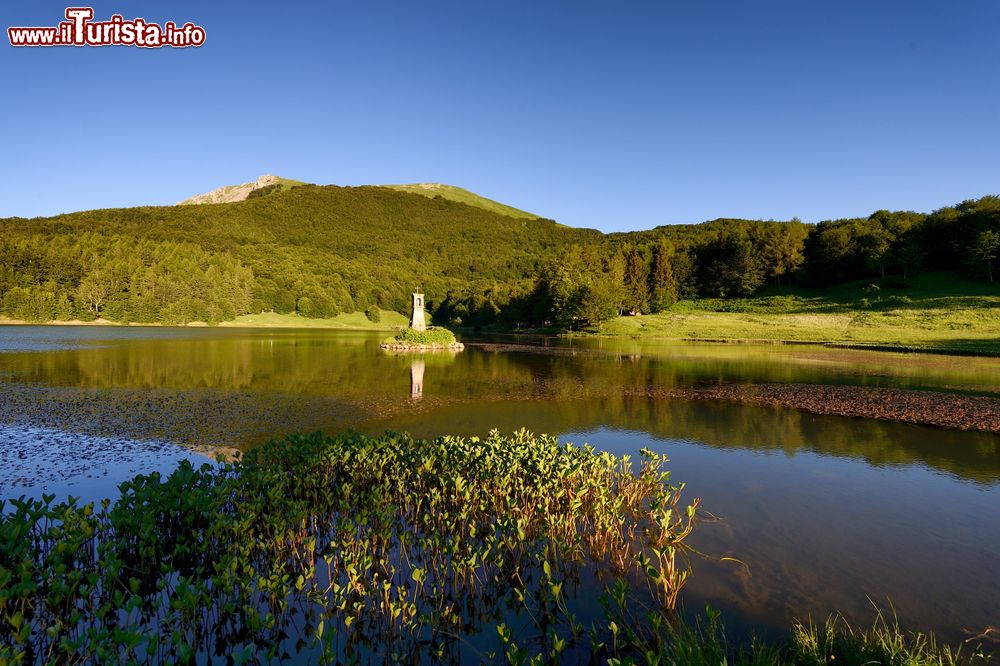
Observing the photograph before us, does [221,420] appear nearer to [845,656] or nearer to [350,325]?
[845,656]

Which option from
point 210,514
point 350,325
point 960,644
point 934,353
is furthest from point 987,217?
point 350,325

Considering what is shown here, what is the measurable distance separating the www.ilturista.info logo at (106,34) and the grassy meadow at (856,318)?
76325 mm

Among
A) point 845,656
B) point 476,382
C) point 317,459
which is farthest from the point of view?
point 476,382

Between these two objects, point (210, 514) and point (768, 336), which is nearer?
point (210, 514)

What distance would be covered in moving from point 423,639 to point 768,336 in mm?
88189

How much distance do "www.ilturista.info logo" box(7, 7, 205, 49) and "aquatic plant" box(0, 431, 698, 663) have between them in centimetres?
2820

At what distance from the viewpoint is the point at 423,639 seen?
7.13 metres

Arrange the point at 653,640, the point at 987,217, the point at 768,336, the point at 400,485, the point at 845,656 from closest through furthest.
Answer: the point at 845,656 < the point at 653,640 < the point at 400,485 < the point at 768,336 < the point at 987,217

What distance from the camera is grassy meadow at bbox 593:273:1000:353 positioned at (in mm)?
68812

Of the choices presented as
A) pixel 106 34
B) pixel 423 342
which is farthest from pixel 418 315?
pixel 106 34

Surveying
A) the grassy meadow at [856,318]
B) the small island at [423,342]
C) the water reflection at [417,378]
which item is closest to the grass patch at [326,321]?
the small island at [423,342]

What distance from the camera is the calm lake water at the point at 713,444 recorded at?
9000 mm

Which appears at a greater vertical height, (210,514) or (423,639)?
(210,514)

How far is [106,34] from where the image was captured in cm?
2742
